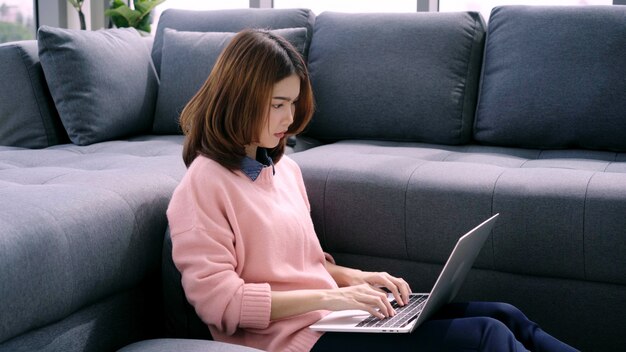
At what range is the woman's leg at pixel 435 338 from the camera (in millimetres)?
1421

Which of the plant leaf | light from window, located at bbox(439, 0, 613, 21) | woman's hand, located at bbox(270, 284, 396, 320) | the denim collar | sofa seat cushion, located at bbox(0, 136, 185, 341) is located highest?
light from window, located at bbox(439, 0, 613, 21)

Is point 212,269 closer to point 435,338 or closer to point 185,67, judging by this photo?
point 435,338

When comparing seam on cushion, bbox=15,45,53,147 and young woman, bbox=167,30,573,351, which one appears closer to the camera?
young woman, bbox=167,30,573,351

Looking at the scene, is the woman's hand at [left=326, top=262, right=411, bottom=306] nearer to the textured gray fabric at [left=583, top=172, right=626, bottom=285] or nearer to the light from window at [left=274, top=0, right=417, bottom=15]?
the textured gray fabric at [left=583, top=172, right=626, bottom=285]

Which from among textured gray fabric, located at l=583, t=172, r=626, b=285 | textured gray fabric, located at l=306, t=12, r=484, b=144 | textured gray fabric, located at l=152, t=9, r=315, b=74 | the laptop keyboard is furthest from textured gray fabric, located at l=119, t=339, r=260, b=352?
textured gray fabric, located at l=152, t=9, r=315, b=74

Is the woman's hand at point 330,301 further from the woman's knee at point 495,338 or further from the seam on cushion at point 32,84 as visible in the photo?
the seam on cushion at point 32,84

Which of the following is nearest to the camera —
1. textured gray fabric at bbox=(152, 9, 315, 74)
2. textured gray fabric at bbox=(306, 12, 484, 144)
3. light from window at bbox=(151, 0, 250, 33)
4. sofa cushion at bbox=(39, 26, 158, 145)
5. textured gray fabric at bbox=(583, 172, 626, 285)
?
textured gray fabric at bbox=(583, 172, 626, 285)

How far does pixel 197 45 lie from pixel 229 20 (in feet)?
0.82

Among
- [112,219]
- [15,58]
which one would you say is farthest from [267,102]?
[15,58]

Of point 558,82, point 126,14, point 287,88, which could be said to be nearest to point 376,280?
point 287,88

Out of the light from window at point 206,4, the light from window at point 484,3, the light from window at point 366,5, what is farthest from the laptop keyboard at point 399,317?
the light from window at point 206,4

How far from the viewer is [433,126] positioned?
279 cm

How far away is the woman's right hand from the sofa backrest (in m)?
1.61

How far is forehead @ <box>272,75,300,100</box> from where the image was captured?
1.58 metres
